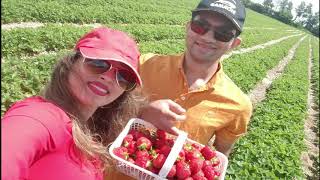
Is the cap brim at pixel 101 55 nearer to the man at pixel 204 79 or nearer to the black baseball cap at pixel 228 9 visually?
the man at pixel 204 79

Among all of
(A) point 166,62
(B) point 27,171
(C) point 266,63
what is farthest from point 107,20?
(B) point 27,171

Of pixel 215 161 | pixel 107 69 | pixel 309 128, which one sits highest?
pixel 107 69

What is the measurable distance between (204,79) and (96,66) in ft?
4.74

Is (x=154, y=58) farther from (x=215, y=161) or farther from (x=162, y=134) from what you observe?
(x=215, y=161)

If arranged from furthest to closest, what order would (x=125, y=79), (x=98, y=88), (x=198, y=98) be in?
(x=198, y=98) < (x=125, y=79) < (x=98, y=88)

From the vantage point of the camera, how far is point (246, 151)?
28.1ft

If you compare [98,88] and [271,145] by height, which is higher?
[98,88]

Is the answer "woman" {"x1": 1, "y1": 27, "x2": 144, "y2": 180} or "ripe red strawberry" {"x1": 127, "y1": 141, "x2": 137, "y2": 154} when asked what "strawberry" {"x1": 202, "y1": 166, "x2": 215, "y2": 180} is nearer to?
"ripe red strawberry" {"x1": 127, "y1": 141, "x2": 137, "y2": 154}

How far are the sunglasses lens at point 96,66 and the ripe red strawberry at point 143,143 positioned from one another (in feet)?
2.90

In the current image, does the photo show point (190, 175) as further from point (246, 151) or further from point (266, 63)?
point (266, 63)

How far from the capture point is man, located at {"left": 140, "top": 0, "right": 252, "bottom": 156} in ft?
11.1

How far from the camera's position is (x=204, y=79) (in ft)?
11.6

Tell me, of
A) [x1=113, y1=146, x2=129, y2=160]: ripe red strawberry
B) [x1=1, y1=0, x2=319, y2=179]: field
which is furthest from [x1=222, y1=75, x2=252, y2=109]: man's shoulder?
[x1=1, y1=0, x2=319, y2=179]: field

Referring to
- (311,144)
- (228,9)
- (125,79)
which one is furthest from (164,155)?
(311,144)
